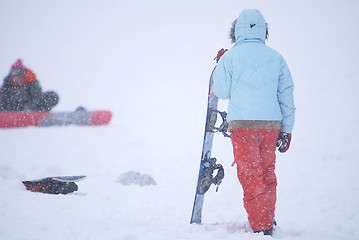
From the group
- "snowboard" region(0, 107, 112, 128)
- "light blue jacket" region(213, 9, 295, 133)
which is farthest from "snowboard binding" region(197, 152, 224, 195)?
"snowboard" region(0, 107, 112, 128)

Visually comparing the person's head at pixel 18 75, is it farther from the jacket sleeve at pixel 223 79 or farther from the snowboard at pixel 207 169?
the jacket sleeve at pixel 223 79

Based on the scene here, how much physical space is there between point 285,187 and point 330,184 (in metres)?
0.73

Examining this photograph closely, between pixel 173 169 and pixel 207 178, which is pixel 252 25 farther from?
pixel 173 169

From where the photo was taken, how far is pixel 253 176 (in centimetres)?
267

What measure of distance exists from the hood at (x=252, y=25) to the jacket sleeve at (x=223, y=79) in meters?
0.26

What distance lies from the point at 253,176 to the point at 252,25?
1322 millimetres

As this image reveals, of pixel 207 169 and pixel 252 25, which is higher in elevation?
pixel 252 25

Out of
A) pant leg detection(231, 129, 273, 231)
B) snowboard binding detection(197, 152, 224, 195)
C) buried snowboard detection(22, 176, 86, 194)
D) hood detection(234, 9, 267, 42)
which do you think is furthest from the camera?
buried snowboard detection(22, 176, 86, 194)

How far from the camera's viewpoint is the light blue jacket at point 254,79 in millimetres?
2744

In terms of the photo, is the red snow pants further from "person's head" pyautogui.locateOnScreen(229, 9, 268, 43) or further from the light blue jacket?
"person's head" pyautogui.locateOnScreen(229, 9, 268, 43)

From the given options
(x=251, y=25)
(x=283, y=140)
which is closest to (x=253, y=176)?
(x=283, y=140)

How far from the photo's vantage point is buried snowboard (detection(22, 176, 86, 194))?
380 centimetres

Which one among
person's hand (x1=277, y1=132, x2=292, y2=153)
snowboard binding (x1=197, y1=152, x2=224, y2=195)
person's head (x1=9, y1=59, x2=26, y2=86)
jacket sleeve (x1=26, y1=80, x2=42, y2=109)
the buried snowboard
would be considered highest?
person's head (x1=9, y1=59, x2=26, y2=86)

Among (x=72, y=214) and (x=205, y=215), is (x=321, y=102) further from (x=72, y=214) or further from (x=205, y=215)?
(x=72, y=214)
